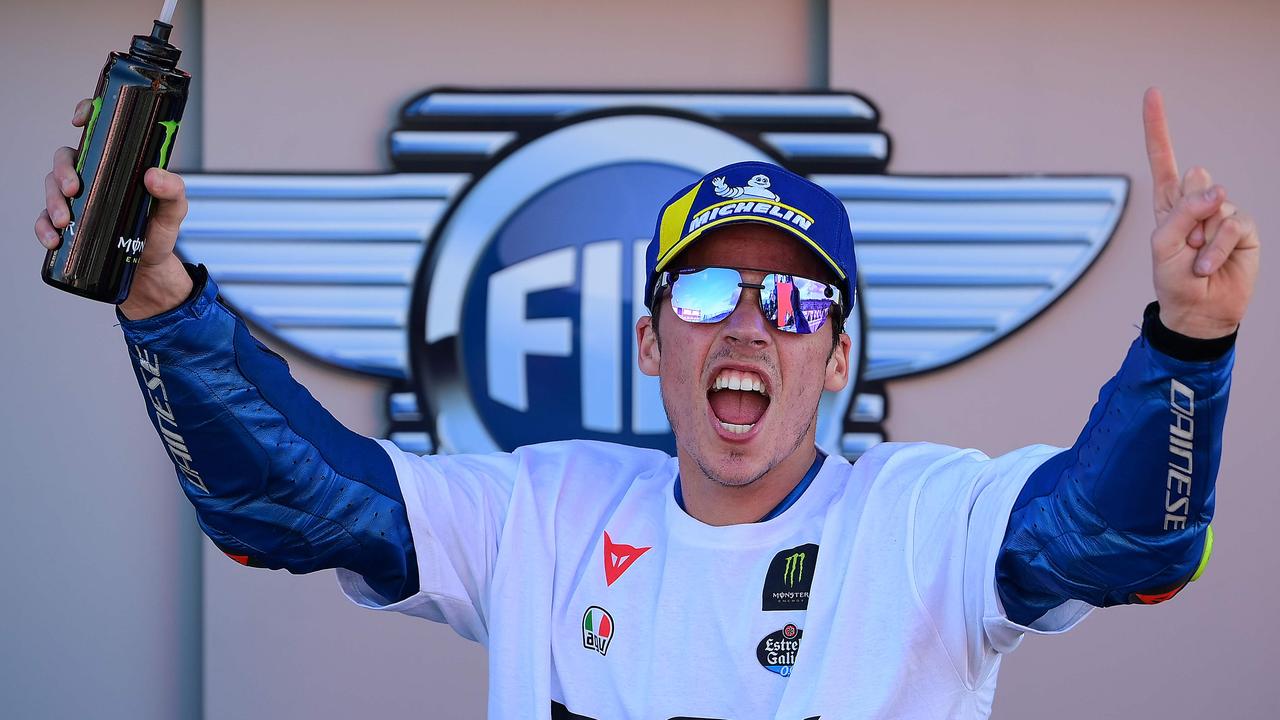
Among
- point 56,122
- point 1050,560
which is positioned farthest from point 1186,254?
point 56,122

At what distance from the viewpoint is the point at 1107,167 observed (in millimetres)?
3605

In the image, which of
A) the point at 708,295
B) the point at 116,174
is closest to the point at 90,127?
the point at 116,174

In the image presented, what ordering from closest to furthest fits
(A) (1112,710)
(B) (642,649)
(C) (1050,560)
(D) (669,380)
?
(C) (1050,560) < (B) (642,649) < (D) (669,380) < (A) (1112,710)

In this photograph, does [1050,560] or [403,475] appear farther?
[403,475]

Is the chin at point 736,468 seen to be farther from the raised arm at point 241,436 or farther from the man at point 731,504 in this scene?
the raised arm at point 241,436

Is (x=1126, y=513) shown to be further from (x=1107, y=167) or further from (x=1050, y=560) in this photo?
(x=1107, y=167)

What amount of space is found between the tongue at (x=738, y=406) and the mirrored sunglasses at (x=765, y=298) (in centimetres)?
15

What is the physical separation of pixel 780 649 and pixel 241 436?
847 mm

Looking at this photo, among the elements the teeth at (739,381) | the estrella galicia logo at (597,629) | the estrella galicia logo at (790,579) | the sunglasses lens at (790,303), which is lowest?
the estrella galicia logo at (597,629)

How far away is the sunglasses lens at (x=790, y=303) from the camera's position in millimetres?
1931

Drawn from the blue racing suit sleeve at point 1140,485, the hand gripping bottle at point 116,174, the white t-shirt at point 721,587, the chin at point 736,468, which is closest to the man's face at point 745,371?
the chin at point 736,468

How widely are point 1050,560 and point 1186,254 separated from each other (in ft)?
1.40

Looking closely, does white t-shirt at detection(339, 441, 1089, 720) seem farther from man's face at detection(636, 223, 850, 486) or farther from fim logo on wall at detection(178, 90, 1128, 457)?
fim logo on wall at detection(178, 90, 1128, 457)

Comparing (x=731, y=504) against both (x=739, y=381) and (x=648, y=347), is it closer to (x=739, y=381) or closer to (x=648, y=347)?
(x=739, y=381)
